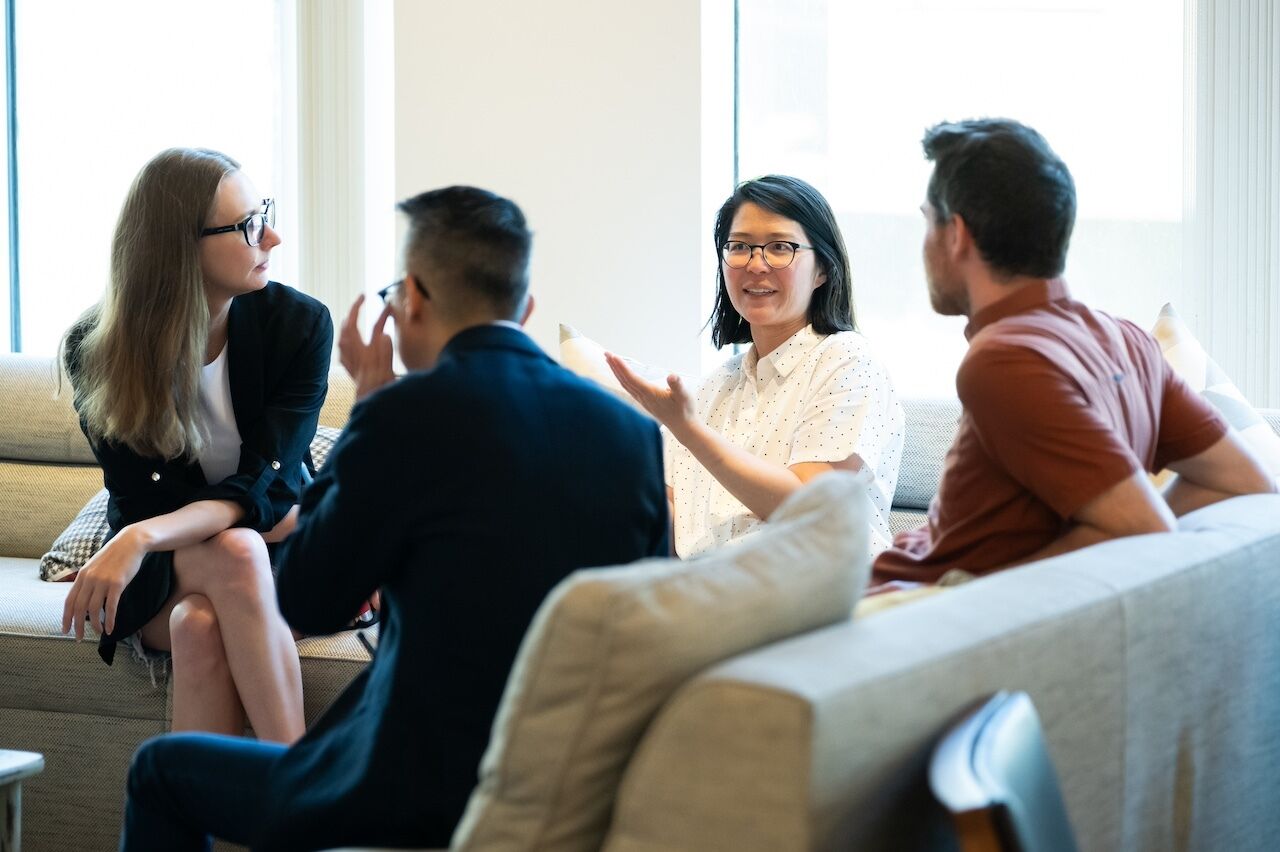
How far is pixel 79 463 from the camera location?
3.74 m

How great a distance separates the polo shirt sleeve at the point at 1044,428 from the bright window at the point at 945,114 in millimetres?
2138

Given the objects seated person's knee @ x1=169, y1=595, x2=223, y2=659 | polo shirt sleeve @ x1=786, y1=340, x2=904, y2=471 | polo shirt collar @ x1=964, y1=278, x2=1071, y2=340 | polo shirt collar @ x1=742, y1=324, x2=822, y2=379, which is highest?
polo shirt collar @ x1=964, y1=278, x2=1071, y2=340

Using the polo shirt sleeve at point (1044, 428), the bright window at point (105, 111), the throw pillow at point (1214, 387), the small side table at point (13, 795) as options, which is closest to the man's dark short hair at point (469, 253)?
the polo shirt sleeve at point (1044, 428)

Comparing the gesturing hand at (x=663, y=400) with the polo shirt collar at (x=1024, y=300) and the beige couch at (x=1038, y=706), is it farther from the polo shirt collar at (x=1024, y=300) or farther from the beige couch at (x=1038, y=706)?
the beige couch at (x=1038, y=706)

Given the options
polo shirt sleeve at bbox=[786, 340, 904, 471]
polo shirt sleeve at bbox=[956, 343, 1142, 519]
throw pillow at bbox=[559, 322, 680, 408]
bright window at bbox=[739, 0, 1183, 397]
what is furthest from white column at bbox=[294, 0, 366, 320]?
polo shirt sleeve at bbox=[956, 343, 1142, 519]

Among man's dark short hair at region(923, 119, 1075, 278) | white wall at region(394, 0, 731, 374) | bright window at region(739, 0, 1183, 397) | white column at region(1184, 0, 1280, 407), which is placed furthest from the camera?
white wall at region(394, 0, 731, 374)

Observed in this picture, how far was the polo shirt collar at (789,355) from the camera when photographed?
2771 millimetres

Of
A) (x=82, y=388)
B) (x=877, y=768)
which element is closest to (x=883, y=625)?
(x=877, y=768)

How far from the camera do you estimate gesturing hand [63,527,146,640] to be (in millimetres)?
2602

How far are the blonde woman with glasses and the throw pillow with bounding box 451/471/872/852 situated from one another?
4.71 ft

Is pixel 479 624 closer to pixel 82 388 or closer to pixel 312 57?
pixel 82 388

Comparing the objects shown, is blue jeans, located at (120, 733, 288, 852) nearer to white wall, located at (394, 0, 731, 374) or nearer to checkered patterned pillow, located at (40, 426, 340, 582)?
checkered patterned pillow, located at (40, 426, 340, 582)

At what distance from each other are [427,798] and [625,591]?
1.37 feet

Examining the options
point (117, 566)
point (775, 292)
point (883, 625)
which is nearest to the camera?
point (883, 625)
